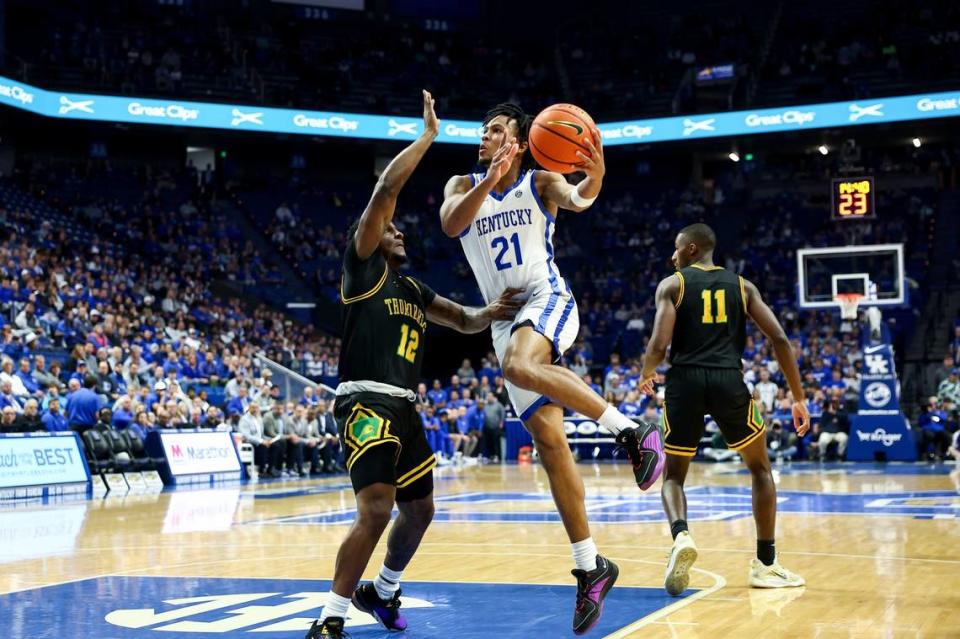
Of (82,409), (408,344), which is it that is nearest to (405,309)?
(408,344)

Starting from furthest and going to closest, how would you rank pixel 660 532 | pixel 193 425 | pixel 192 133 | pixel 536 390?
pixel 192 133 < pixel 193 425 < pixel 660 532 < pixel 536 390

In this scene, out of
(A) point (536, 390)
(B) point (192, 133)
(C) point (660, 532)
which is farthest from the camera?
(B) point (192, 133)

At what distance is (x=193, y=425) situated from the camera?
727 inches

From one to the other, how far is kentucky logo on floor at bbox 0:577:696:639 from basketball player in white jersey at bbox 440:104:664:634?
0.62 meters

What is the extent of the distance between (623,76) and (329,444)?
2093cm

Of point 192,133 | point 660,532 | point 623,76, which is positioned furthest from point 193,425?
point 623,76

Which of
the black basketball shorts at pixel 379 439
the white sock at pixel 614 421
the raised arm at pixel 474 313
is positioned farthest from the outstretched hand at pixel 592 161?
the black basketball shorts at pixel 379 439

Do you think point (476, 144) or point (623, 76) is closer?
point (476, 144)

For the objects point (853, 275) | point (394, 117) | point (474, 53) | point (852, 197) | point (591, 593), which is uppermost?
point (474, 53)

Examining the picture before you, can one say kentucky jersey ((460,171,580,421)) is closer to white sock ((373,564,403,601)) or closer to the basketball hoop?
white sock ((373,564,403,601))

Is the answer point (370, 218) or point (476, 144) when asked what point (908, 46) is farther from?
point (370, 218)

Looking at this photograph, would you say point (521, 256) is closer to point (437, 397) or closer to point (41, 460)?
point (41, 460)

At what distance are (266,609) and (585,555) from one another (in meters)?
1.87

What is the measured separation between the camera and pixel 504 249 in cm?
556
